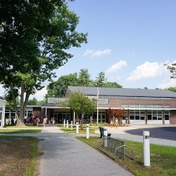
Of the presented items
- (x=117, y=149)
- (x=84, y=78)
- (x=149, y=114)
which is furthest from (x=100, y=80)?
(x=117, y=149)

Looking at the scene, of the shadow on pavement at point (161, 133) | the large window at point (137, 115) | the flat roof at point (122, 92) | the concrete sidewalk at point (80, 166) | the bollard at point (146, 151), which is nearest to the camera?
the concrete sidewalk at point (80, 166)

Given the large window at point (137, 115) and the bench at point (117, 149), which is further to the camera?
the large window at point (137, 115)

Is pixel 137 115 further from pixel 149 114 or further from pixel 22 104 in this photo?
pixel 22 104

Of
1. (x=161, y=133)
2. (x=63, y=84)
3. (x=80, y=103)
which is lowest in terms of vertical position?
(x=161, y=133)

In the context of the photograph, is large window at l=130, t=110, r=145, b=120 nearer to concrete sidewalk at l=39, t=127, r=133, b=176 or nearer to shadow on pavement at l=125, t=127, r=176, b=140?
shadow on pavement at l=125, t=127, r=176, b=140

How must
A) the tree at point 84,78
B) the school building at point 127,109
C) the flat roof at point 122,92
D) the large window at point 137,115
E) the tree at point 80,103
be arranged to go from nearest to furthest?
the tree at point 80,103 < the school building at point 127,109 < the large window at point 137,115 < the flat roof at point 122,92 < the tree at point 84,78

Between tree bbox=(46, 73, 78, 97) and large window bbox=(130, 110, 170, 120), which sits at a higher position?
tree bbox=(46, 73, 78, 97)

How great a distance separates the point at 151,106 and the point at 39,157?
140ft

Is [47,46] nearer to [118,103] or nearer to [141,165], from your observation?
[118,103]

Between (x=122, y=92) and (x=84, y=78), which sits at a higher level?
(x=84, y=78)

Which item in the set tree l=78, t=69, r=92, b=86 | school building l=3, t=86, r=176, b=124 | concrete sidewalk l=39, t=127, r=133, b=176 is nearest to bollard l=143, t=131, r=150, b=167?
concrete sidewalk l=39, t=127, r=133, b=176

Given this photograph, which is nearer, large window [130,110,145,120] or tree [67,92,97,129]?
tree [67,92,97,129]

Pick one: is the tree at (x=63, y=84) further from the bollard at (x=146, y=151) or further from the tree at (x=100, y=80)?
the bollard at (x=146, y=151)

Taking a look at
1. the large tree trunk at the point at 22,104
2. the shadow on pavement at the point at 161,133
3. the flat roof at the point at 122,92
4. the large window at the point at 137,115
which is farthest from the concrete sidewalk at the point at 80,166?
the flat roof at the point at 122,92
